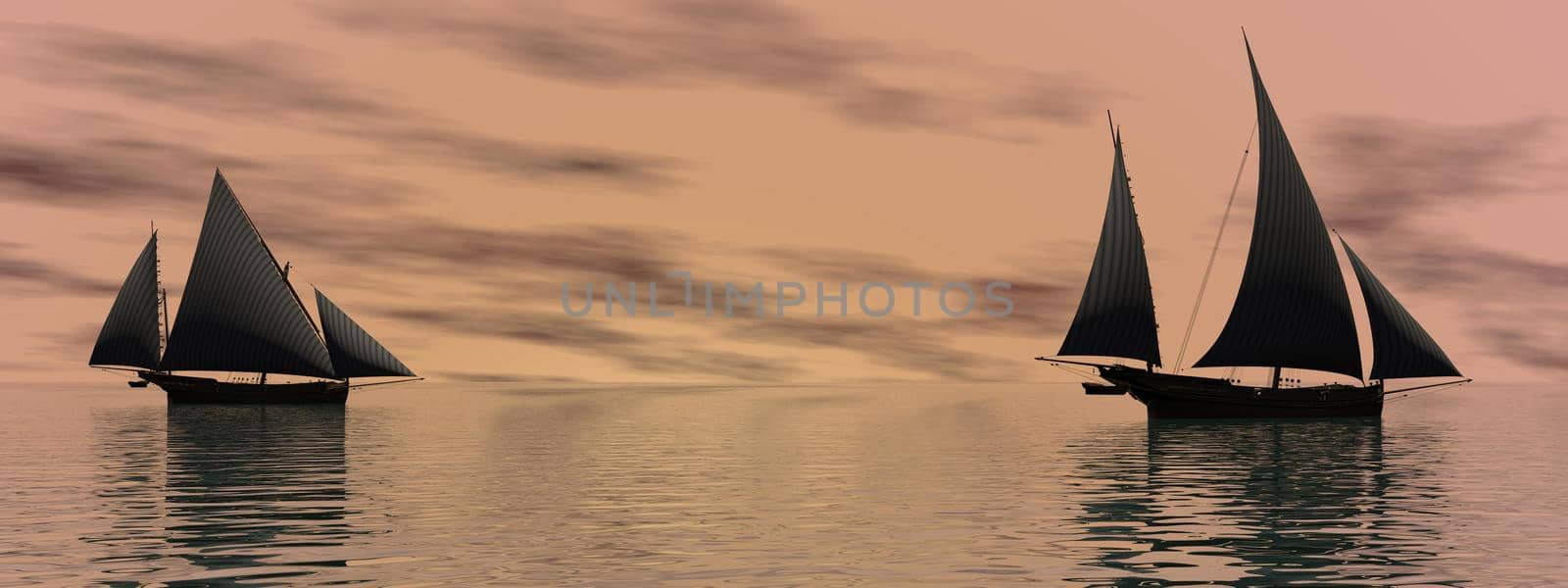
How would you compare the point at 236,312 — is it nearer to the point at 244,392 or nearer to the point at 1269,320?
the point at 244,392

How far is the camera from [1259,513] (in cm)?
3653

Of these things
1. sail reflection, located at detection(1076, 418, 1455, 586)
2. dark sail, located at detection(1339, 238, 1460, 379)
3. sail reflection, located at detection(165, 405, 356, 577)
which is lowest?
sail reflection, located at detection(165, 405, 356, 577)

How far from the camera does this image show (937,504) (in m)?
37.7

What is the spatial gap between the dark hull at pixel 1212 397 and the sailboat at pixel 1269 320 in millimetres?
62

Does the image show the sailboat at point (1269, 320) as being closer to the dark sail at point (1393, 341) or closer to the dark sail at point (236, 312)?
the dark sail at point (1393, 341)

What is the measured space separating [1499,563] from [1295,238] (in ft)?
212

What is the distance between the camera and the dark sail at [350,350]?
436 feet

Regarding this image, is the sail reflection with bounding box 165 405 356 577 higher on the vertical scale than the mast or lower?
lower

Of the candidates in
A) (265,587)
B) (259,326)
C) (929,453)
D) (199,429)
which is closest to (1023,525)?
(265,587)

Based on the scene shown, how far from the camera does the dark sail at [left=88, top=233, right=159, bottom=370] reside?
138375mm

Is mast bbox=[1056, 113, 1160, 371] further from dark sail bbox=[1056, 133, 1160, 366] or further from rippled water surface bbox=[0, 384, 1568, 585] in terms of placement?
rippled water surface bbox=[0, 384, 1568, 585]

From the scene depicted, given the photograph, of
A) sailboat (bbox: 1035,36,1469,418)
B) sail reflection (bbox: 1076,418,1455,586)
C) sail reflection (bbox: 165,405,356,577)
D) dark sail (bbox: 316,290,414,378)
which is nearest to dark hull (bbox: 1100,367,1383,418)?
sailboat (bbox: 1035,36,1469,418)

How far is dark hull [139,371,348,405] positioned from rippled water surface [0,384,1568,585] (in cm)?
6645

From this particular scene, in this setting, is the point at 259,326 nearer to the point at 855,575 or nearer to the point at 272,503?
the point at 272,503
